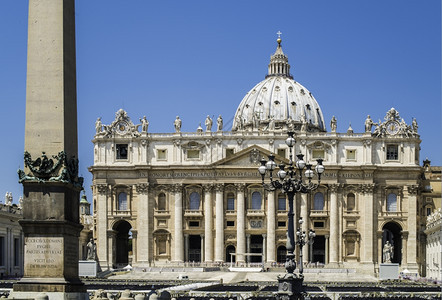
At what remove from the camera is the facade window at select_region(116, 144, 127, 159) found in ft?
374

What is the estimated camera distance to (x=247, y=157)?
111m

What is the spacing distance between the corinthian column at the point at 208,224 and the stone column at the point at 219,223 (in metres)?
0.73

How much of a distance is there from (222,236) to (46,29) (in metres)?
84.3

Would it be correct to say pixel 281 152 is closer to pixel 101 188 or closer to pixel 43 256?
pixel 101 188

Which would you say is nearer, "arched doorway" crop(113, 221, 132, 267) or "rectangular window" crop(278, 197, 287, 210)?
"rectangular window" crop(278, 197, 287, 210)

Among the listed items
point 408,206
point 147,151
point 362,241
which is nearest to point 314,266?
point 362,241

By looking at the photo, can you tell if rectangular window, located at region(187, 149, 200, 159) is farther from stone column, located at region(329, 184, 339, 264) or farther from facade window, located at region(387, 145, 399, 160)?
facade window, located at region(387, 145, 399, 160)

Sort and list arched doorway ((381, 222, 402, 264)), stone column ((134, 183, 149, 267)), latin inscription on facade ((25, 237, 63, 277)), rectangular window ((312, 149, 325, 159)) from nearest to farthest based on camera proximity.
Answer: latin inscription on facade ((25, 237, 63, 277)) < stone column ((134, 183, 149, 267)) < rectangular window ((312, 149, 325, 159)) < arched doorway ((381, 222, 402, 264))

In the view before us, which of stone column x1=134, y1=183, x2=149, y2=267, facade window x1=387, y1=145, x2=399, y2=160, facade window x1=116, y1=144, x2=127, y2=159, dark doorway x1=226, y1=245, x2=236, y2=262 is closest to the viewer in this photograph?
stone column x1=134, y1=183, x2=149, y2=267

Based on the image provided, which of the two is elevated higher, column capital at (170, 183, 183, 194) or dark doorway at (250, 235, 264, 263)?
column capital at (170, 183, 183, 194)

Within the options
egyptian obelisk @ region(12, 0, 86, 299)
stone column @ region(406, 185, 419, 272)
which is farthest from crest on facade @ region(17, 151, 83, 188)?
stone column @ region(406, 185, 419, 272)

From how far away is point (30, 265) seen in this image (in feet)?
89.8

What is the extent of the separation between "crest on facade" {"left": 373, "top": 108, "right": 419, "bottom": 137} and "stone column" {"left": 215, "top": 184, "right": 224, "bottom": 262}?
68.7 feet

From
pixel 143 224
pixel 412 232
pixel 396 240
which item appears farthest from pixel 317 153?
pixel 143 224
